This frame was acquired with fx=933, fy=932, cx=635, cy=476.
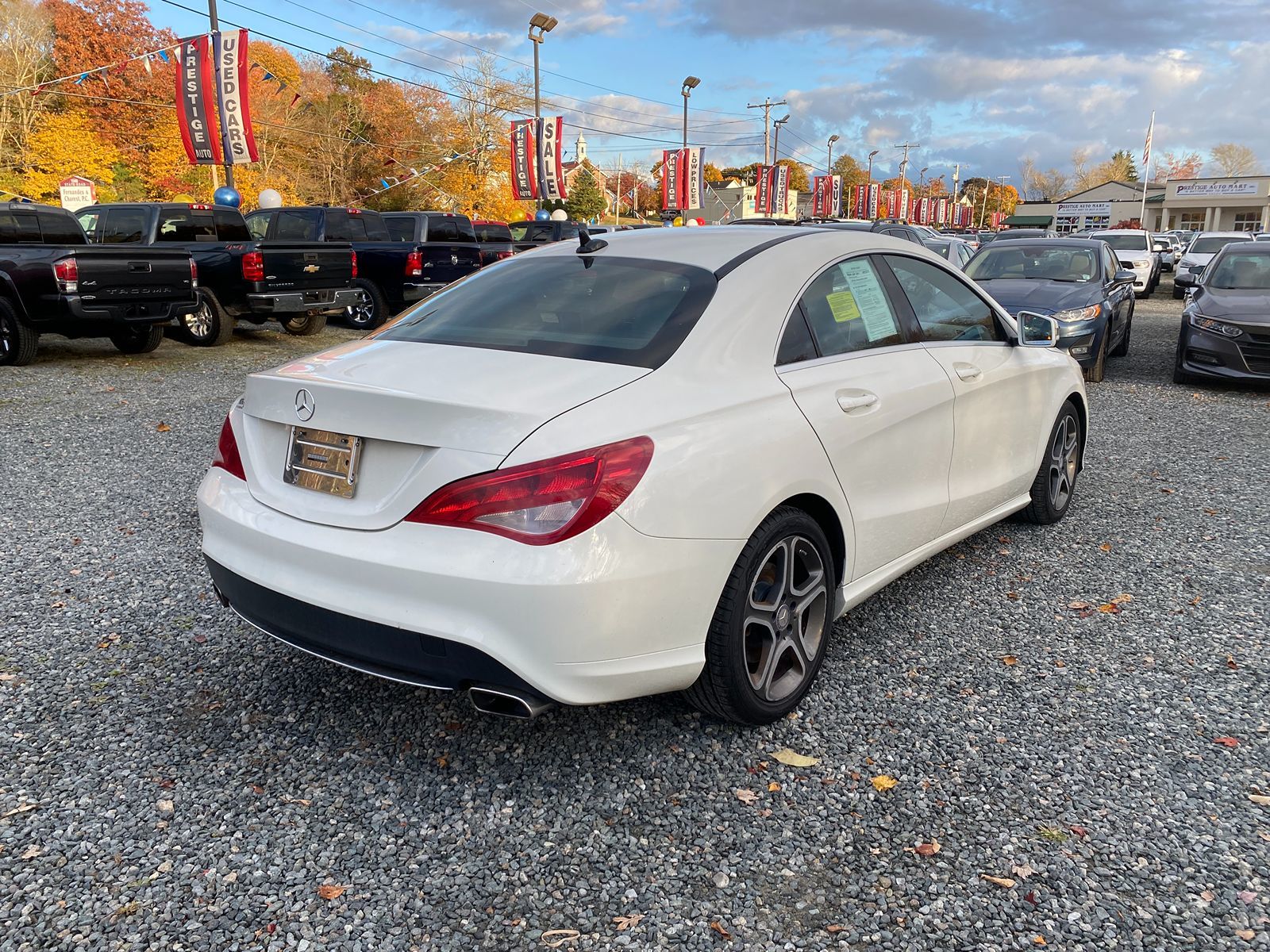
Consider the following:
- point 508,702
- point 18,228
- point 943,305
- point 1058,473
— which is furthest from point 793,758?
point 18,228

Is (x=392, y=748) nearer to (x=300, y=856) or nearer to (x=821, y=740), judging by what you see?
(x=300, y=856)

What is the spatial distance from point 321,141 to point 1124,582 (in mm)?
53592

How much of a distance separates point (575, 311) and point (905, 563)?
168cm

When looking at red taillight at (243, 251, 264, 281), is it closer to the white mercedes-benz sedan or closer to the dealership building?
the white mercedes-benz sedan

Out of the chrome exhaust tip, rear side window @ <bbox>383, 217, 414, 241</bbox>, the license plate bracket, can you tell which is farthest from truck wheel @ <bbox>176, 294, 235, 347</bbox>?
the chrome exhaust tip

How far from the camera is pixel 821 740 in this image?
10.2 ft

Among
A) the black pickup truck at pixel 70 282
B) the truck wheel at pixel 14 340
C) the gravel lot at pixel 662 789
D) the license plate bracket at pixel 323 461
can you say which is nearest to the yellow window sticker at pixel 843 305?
the gravel lot at pixel 662 789

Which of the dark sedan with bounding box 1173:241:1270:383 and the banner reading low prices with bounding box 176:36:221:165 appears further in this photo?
the banner reading low prices with bounding box 176:36:221:165

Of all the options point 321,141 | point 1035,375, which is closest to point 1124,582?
point 1035,375

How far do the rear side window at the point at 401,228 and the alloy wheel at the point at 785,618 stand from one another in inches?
566

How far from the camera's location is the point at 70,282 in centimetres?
1034

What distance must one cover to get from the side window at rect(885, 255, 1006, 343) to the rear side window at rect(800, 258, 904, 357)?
0.73 feet

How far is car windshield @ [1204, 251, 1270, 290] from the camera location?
10.9 metres

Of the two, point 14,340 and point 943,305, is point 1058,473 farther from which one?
point 14,340
